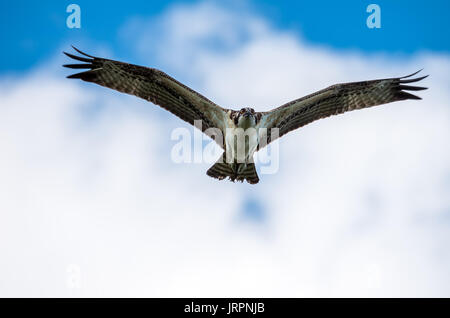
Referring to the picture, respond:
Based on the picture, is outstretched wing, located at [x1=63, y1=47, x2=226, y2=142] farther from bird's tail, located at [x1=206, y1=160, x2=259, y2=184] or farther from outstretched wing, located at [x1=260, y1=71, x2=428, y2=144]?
outstretched wing, located at [x1=260, y1=71, x2=428, y2=144]

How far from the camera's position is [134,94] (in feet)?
43.8

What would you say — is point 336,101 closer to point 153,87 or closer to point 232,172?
point 232,172

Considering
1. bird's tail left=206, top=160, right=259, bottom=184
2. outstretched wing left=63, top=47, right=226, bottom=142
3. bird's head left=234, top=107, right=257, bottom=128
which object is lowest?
bird's tail left=206, top=160, right=259, bottom=184

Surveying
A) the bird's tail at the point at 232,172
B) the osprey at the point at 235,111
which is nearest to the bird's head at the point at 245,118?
the osprey at the point at 235,111

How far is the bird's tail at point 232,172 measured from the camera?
13.7 metres

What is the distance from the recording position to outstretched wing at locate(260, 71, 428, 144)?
538 inches

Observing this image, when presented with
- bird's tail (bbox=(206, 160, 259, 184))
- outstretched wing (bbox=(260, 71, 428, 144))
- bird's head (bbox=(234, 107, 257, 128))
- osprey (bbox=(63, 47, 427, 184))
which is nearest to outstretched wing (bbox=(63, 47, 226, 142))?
osprey (bbox=(63, 47, 427, 184))

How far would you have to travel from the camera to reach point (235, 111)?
1328 cm

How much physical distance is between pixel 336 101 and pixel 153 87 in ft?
14.9
